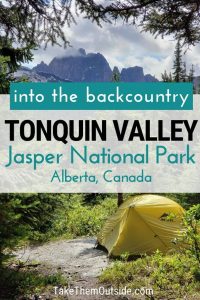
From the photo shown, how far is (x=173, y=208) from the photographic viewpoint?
52.5ft

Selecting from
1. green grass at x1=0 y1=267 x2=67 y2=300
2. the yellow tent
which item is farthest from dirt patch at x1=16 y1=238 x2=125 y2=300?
the yellow tent

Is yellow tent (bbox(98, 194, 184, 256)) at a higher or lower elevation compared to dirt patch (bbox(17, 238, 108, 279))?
higher

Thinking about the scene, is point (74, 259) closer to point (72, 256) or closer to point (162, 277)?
point (72, 256)

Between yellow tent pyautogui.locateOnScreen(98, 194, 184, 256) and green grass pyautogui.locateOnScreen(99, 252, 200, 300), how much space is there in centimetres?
220

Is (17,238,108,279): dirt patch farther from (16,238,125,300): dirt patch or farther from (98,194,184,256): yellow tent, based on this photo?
(98,194,184,256): yellow tent

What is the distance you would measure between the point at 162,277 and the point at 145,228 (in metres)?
4.71

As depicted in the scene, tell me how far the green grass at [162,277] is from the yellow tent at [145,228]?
2.20m

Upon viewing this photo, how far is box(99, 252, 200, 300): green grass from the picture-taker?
9781 millimetres

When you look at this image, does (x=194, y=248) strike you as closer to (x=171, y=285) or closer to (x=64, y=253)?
(x=171, y=285)

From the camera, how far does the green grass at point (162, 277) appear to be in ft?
32.1

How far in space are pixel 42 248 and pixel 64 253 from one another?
173 cm

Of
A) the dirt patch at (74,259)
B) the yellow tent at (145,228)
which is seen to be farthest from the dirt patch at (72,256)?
the yellow tent at (145,228)

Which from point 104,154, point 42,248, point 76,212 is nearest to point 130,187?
point 104,154

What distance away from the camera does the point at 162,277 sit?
1066 centimetres
